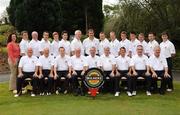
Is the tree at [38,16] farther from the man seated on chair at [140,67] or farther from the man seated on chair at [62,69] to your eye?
the man seated on chair at [140,67]

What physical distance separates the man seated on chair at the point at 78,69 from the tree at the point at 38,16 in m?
11.3

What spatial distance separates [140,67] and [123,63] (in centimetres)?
59

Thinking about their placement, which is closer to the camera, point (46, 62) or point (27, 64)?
point (27, 64)

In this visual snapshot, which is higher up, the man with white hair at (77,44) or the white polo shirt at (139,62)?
the man with white hair at (77,44)

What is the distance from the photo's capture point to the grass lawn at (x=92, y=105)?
11953mm

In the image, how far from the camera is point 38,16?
2630 centimetres

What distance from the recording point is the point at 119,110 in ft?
39.8

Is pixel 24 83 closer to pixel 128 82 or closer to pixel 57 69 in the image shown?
pixel 57 69

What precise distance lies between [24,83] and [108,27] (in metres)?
18.1

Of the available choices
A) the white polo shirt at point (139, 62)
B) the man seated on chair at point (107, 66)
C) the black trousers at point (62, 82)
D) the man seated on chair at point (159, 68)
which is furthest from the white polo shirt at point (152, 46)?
the black trousers at point (62, 82)

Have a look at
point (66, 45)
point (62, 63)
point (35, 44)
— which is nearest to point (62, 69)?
point (62, 63)

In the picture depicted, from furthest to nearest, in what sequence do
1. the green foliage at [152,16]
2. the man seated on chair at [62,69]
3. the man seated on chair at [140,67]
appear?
1. the green foliage at [152,16]
2. the man seated on chair at [62,69]
3. the man seated on chair at [140,67]

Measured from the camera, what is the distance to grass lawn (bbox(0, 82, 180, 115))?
12.0 metres

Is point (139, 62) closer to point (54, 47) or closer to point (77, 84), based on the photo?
point (77, 84)
